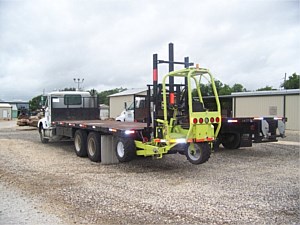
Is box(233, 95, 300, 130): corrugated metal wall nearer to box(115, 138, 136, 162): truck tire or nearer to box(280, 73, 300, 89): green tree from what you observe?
box(115, 138, 136, 162): truck tire

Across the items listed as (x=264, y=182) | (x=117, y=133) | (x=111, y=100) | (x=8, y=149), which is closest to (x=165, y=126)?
(x=117, y=133)

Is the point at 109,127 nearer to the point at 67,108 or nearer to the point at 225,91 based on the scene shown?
the point at 67,108

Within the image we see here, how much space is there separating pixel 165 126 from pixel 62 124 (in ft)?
19.9

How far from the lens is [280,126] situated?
11820 mm

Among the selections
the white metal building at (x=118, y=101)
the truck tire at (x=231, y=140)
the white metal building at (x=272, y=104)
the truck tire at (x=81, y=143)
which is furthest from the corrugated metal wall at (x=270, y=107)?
the white metal building at (x=118, y=101)

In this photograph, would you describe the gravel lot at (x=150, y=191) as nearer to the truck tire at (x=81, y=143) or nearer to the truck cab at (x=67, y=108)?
the truck tire at (x=81, y=143)

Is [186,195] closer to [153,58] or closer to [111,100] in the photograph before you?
[153,58]

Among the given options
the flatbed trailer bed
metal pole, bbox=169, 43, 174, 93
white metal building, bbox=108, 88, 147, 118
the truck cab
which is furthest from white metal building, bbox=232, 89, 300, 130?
white metal building, bbox=108, 88, 147, 118

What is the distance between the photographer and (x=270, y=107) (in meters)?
26.6

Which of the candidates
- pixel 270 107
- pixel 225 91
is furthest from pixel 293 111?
pixel 225 91

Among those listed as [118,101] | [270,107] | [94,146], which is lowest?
[94,146]

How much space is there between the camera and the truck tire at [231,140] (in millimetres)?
12403

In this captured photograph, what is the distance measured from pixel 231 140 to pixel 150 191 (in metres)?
6.48

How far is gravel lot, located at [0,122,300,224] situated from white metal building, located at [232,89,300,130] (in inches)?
568
